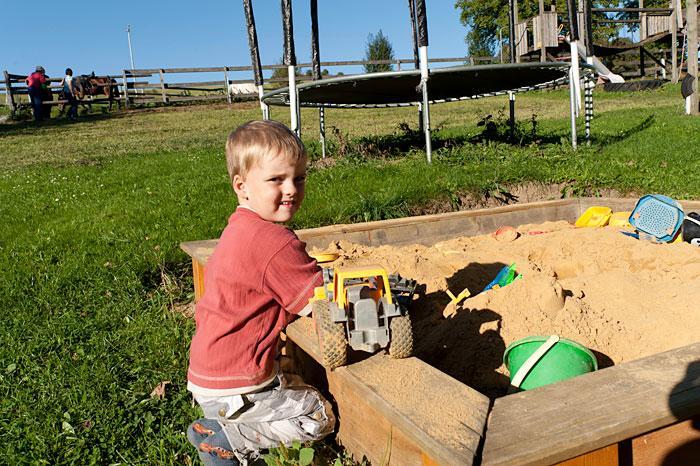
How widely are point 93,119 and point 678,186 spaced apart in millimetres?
18989

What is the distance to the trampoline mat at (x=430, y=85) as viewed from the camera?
6.06m

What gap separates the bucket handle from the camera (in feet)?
6.58

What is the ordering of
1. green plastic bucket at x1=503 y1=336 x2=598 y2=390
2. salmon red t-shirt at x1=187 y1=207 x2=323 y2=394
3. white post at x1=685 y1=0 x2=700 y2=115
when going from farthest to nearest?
1. white post at x1=685 y1=0 x2=700 y2=115
2. green plastic bucket at x1=503 y1=336 x2=598 y2=390
3. salmon red t-shirt at x1=187 y1=207 x2=323 y2=394

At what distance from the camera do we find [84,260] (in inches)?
166

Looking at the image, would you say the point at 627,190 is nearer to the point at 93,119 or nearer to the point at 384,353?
the point at 384,353

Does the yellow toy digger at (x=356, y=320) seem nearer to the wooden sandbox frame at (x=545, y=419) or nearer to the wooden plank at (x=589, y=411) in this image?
the wooden sandbox frame at (x=545, y=419)

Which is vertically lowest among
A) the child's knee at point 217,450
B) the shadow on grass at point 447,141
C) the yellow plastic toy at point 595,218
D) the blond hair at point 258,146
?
the child's knee at point 217,450

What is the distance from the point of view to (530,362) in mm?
2006

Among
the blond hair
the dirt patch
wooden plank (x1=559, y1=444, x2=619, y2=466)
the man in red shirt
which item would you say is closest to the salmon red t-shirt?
the blond hair

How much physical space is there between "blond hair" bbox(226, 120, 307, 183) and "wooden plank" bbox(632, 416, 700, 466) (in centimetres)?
122

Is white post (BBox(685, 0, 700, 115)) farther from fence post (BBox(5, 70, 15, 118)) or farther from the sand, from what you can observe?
fence post (BBox(5, 70, 15, 118))

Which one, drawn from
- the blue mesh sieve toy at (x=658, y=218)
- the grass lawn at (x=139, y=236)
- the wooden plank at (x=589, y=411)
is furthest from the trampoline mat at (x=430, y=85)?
the wooden plank at (x=589, y=411)

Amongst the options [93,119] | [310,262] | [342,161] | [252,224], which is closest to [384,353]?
[310,262]

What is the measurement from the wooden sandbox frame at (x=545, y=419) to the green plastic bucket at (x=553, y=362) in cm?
31
